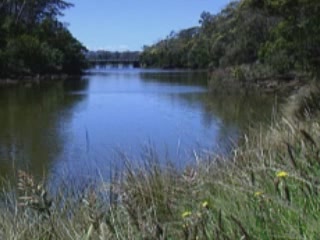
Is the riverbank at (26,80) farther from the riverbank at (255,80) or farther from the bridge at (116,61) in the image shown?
the bridge at (116,61)

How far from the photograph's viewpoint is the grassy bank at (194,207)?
2.99 metres

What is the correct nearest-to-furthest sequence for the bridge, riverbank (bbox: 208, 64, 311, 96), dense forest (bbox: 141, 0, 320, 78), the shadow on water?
the shadow on water < dense forest (bbox: 141, 0, 320, 78) < riverbank (bbox: 208, 64, 311, 96) < the bridge

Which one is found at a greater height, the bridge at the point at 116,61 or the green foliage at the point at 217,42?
the green foliage at the point at 217,42

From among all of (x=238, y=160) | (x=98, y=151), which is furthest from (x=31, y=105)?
(x=238, y=160)

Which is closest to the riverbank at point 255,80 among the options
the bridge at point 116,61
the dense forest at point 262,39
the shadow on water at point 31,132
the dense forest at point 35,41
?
the dense forest at point 262,39

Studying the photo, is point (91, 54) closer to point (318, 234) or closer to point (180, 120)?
point (180, 120)

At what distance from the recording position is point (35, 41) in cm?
6594

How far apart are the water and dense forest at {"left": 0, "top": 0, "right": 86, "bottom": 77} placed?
2578 centimetres

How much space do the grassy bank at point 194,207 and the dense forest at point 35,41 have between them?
174 ft

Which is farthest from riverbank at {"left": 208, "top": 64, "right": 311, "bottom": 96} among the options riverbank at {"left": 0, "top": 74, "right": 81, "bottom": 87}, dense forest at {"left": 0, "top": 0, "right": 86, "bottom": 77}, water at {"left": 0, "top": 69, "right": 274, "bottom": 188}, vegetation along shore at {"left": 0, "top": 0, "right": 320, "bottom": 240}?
vegetation along shore at {"left": 0, "top": 0, "right": 320, "bottom": 240}

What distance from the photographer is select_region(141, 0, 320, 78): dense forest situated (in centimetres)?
2917

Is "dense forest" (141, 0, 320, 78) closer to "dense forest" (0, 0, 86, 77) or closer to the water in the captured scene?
the water

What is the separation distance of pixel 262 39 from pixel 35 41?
2594 cm

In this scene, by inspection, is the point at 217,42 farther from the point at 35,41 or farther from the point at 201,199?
the point at 201,199
